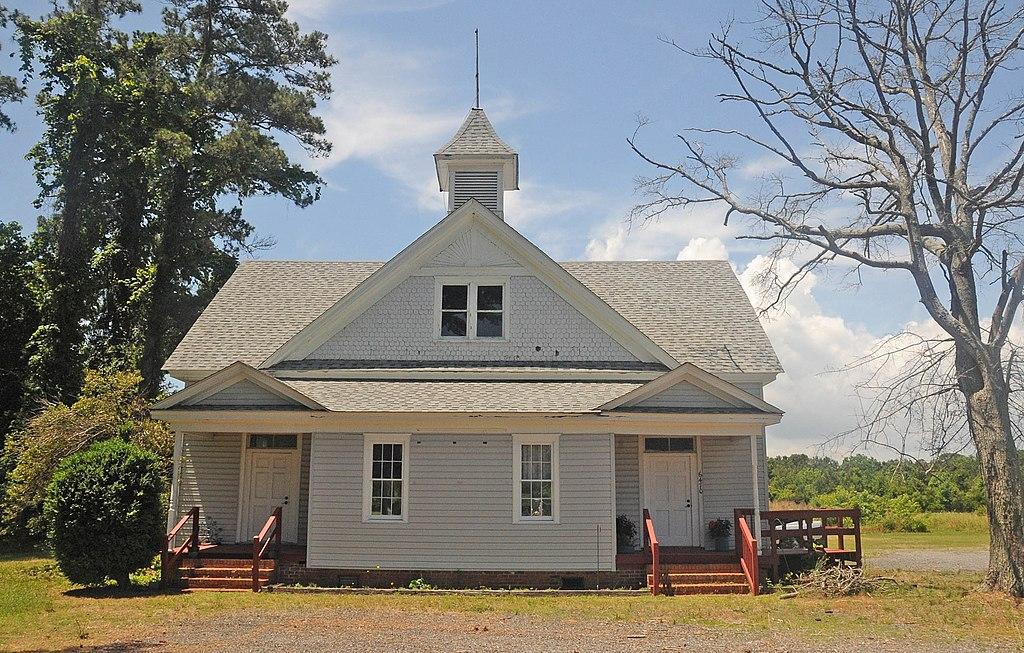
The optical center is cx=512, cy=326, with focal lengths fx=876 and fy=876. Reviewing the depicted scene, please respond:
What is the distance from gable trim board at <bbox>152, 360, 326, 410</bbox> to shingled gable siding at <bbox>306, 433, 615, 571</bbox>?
109 centimetres

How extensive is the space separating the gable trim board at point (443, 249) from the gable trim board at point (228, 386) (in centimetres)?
149

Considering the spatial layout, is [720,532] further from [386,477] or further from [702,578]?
[386,477]

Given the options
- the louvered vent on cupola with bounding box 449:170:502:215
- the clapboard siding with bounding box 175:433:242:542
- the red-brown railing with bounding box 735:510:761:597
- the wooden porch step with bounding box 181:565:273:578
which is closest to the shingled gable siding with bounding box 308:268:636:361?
the clapboard siding with bounding box 175:433:242:542

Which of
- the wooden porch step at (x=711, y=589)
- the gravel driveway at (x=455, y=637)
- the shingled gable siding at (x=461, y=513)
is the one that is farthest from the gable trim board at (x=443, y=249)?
the gravel driveway at (x=455, y=637)

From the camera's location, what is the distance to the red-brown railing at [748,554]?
1551 centimetres

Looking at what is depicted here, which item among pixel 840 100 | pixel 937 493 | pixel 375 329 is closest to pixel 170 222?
pixel 375 329

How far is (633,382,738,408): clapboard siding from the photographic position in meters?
17.0

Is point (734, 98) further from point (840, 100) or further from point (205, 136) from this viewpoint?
point (205, 136)

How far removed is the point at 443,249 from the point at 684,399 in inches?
246

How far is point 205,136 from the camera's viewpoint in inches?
1203

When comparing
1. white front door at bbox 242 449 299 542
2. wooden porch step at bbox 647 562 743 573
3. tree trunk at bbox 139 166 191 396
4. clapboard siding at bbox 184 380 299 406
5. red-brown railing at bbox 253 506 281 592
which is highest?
tree trunk at bbox 139 166 191 396

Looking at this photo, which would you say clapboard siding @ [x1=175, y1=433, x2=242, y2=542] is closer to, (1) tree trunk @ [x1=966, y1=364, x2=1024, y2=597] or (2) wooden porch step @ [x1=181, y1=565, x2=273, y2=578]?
(2) wooden porch step @ [x1=181, y1=565, x2=273, y2=578]

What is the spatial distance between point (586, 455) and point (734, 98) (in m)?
8.32

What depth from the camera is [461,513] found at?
16.8m
